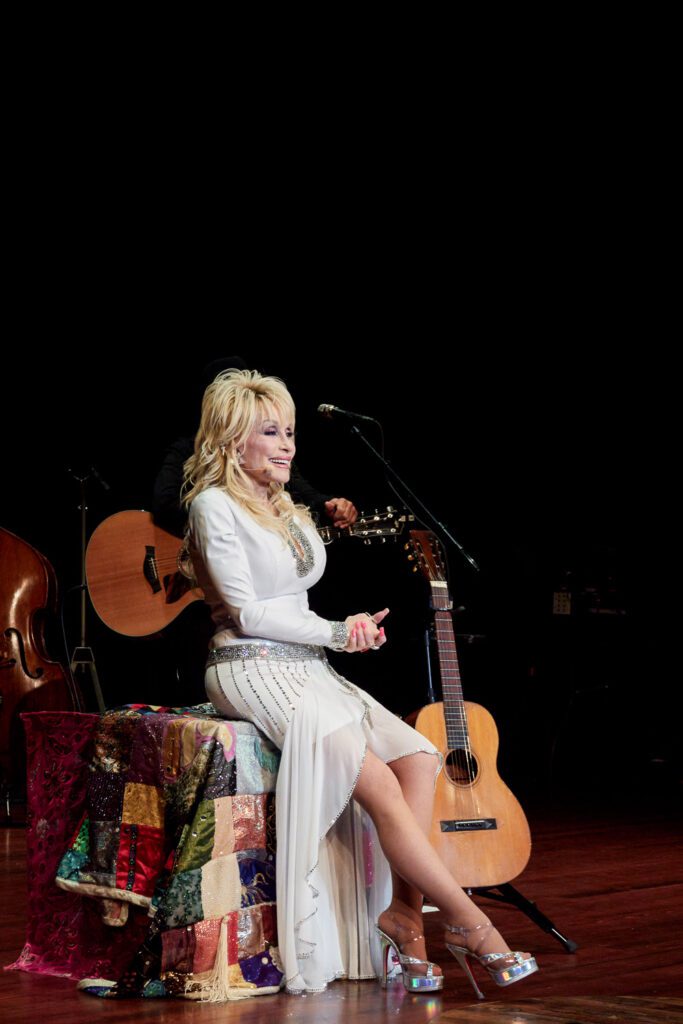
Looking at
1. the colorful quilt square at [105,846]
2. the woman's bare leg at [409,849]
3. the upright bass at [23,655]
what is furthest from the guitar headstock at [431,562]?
the upright bass at [23,655]

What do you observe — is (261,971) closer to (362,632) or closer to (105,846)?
(105,846)

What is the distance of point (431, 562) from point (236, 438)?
0.69m

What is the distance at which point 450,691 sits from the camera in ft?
10.4

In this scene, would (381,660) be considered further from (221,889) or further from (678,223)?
(221,889)

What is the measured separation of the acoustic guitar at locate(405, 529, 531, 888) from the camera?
300 cm

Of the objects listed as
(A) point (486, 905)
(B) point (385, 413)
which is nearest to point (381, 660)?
(B) point (385, 413)

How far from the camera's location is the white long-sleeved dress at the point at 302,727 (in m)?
2.63

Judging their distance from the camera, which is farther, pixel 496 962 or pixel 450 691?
pixel 450 691

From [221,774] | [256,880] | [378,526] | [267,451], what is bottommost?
[256,880]

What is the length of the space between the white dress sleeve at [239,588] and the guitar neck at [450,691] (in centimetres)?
41

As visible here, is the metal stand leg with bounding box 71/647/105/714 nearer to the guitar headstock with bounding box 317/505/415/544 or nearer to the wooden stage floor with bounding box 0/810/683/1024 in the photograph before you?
the wooden stage floor with bounding box 0/810/683/1024

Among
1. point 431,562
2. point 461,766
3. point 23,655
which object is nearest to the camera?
point 461,766

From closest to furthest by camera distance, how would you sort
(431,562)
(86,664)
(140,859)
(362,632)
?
(140,859) < (362,632) < (431,562) < (86,664)

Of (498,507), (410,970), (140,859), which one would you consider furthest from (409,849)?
(498,507)
